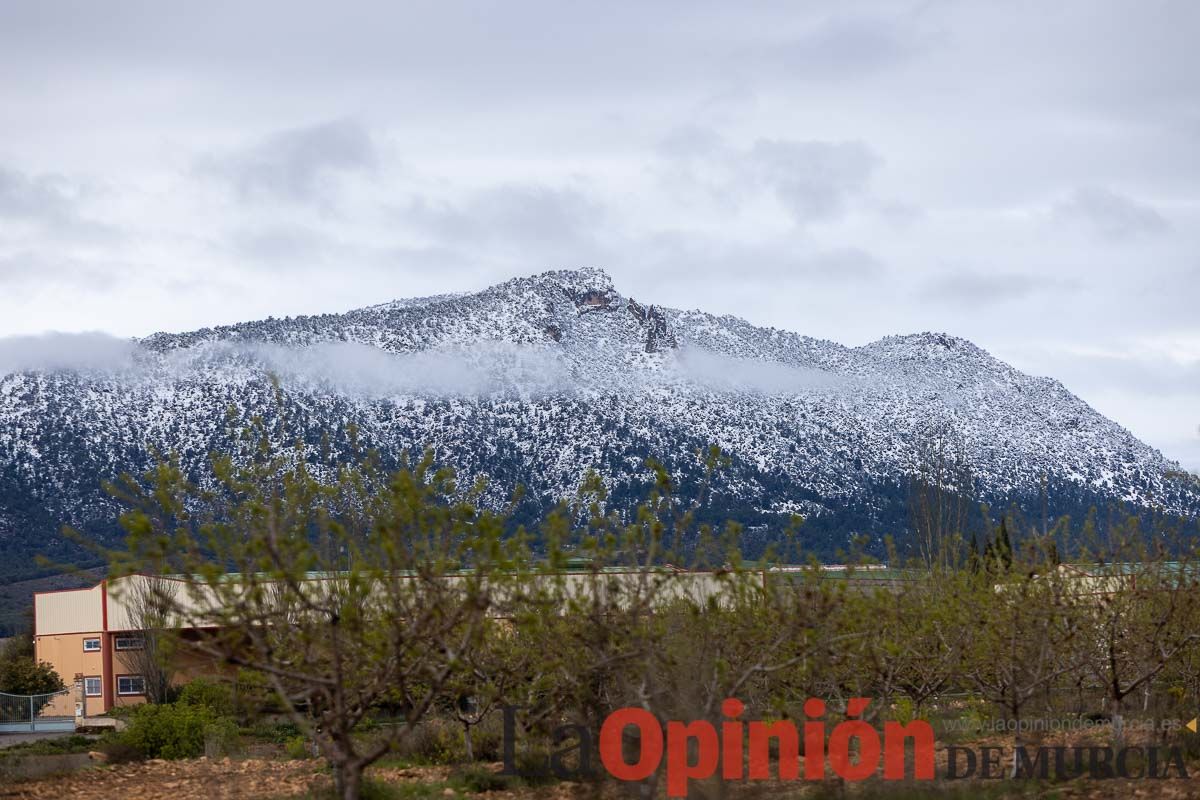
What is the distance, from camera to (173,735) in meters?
22.5

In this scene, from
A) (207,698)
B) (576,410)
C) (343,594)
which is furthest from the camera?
(576,410)

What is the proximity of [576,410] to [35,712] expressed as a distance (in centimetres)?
5375

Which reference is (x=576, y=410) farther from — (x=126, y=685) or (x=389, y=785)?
(x=389, y=785)

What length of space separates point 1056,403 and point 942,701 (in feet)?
335

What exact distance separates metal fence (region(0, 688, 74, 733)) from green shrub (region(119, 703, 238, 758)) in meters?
17.8

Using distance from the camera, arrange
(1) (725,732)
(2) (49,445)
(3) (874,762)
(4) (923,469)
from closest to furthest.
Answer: (1) (725,732) → (3) (874,762) → (4) (923,469) → (2) (49,445)

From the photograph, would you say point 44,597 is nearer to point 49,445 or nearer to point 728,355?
point 49,445

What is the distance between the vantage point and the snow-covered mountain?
77.9 meters

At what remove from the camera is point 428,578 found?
9.25 metres

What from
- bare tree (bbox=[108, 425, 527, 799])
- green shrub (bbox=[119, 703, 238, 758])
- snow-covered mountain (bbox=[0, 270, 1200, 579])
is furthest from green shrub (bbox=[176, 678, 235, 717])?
snow-covered mountain (bbox=[0, 270, 1200, 579])

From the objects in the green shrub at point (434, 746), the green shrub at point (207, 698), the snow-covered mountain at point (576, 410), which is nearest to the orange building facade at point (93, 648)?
the green shrub at point (207, 698)

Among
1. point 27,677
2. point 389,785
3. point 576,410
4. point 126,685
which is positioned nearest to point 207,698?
point 389,785

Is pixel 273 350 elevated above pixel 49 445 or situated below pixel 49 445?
above

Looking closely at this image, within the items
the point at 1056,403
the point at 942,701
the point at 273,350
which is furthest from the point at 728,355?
the point at 942,701
